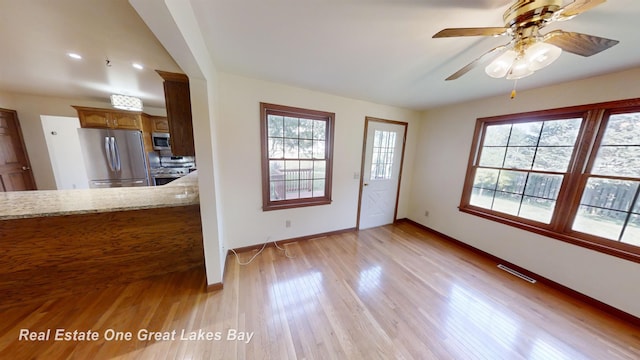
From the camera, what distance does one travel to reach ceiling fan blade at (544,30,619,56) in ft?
3.16

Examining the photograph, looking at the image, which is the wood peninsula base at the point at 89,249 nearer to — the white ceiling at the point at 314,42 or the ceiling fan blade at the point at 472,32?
the white ceiling at the point at 314,42

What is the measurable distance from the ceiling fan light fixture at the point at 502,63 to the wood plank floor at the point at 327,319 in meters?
2.02

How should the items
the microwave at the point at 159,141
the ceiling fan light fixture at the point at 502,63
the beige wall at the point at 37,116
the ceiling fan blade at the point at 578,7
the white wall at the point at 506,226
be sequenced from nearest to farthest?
the ceiling fan blade at the point at 578,7 < the ceiling fan light fixture at the point at 502,63 < the white wall at the point at 506,226 < the beige wall at the point at 37,116 < the microwave at the point at 159,141

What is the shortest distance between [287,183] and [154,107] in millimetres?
3676

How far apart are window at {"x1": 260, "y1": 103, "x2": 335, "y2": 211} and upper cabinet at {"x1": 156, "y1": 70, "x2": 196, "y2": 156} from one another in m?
0.77

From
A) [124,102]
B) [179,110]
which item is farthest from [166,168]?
Answer: [179,110]

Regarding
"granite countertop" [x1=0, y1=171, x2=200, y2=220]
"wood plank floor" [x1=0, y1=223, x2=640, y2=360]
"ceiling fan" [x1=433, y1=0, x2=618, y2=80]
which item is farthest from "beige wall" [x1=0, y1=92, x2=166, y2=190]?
"ceiling fan" [x1=433, y1=0, x2=618, y2=80]

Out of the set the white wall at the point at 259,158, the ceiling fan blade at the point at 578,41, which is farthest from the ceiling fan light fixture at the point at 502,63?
the white wall at the point at 259,158

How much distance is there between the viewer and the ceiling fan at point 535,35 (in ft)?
2.93

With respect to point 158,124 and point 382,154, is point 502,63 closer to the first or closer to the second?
point 382,154

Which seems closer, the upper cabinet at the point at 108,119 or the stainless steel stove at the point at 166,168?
the upper cabinet at the point at 108,119

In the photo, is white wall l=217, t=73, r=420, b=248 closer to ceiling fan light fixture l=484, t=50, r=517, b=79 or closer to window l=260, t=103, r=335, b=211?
window l=260, t=103, r=335, b=211

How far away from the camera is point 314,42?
1420mm

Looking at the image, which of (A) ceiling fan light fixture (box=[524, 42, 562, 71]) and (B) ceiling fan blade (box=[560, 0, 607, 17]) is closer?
(B) ceiling fan blade (box=[560, 0, 607, 17])
